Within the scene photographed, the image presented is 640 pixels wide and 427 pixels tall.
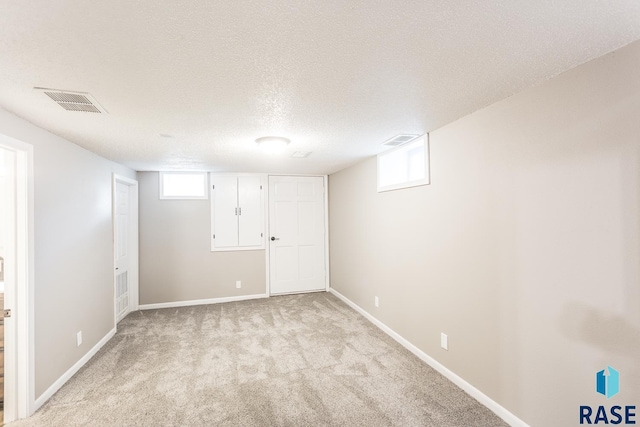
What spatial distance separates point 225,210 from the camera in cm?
515

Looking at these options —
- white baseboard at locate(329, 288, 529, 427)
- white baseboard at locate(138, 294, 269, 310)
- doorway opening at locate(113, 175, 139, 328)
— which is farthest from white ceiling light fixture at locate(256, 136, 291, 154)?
white baseboard at locate(138, 294, 269, 310)

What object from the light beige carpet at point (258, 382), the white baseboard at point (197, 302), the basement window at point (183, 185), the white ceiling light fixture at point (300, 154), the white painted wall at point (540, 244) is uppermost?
the white ceiling light fixture at point (300, 154)

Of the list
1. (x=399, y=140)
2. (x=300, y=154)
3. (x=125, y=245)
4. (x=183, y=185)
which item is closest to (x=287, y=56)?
(x=399, y=140)

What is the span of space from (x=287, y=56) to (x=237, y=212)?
4086mm

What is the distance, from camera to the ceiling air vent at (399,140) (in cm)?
293

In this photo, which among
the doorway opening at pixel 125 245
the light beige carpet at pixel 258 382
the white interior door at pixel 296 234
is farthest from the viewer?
the white interior door at pixel 296 234

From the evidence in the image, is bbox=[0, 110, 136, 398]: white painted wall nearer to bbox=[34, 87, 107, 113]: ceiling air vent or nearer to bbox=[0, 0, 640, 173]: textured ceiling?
bbox=[0, 0, 640, 173]: textured ceiling

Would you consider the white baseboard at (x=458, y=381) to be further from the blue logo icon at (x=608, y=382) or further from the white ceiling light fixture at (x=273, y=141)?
the white ceiling light fixture at (x=273, y=141)

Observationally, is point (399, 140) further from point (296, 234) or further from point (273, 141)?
point (296, 234)

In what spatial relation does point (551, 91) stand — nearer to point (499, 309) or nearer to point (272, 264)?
point (499, 309)

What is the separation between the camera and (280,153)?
11.7ft

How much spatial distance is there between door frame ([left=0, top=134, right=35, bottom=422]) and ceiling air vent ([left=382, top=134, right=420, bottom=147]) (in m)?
3.06

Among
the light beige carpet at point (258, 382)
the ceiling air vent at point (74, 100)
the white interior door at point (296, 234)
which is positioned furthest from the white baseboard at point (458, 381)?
the ceiling air vent at point (74, 100)

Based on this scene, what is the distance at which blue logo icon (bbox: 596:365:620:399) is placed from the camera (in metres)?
1.46
